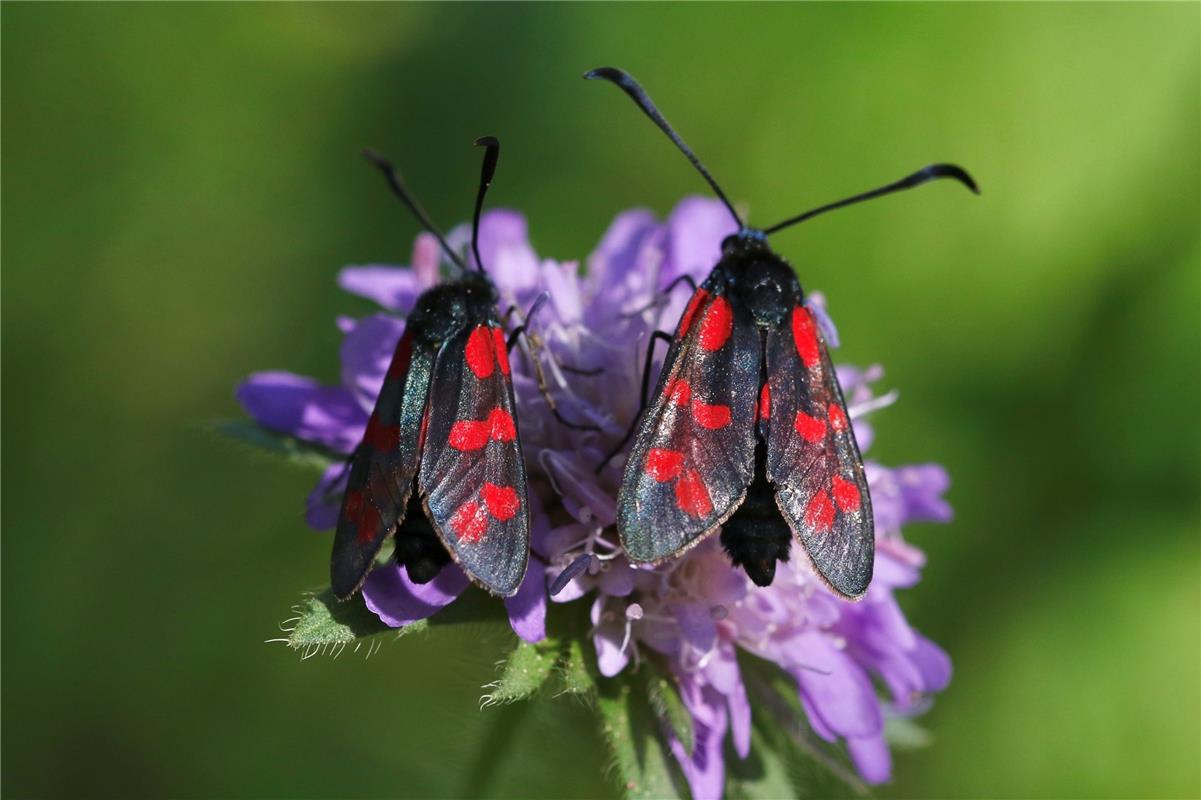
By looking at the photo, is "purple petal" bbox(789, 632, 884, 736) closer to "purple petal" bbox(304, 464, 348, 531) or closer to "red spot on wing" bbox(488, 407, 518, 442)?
"red spot on wing" bbox(488, 407, 518, 442)

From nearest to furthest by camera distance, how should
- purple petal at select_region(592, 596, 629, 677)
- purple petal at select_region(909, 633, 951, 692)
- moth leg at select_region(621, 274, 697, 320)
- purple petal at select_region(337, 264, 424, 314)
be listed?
purple petal at select_region(592, 596, 629, 677) → moth leg at select_region(621, 274, 697, 320) → purple petal at select_region(909, 633, 951, 692) → purple petal at select_region(337, 264, 424, 314)

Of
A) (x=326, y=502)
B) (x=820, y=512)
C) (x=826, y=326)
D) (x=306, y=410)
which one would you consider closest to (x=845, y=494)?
(x=820, y=512)

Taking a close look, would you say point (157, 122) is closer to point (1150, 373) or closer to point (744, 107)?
point (744, 107)

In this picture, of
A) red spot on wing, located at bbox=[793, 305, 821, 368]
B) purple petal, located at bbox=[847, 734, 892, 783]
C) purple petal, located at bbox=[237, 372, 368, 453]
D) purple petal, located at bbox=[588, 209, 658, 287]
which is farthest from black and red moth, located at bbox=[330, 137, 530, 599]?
purple petal, located at bbox=[847, 734, 892, 783]

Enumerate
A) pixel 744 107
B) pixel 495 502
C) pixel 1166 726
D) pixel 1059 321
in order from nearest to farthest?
pixel 495 502 → pixel 1166 726 → pixel 1059 321 → pixel 744 107

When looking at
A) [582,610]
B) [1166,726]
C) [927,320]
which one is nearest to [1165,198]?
[927,320]
